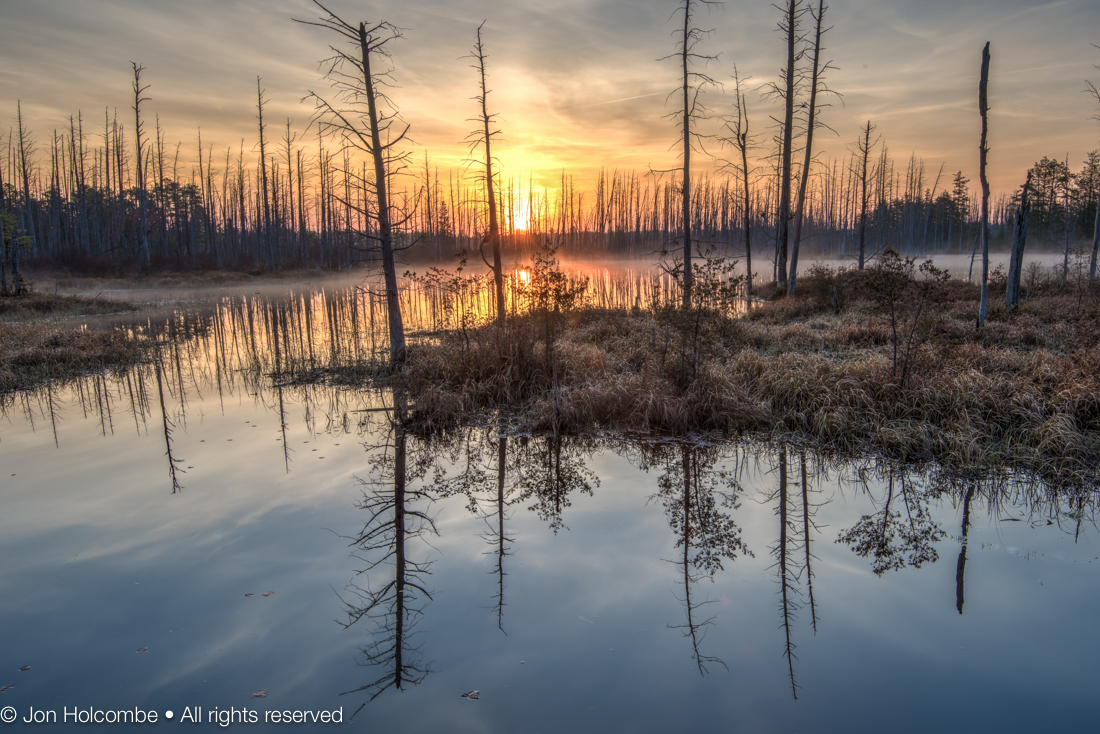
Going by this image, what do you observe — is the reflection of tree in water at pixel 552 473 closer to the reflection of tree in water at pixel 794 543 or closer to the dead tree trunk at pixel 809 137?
the reflection of tree in water at pixel 794 543

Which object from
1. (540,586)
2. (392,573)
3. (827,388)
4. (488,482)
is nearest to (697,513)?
(540,586)

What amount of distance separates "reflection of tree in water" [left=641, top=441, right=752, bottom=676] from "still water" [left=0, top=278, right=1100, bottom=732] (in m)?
0.03

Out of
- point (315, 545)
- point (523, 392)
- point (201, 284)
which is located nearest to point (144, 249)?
point (201, 284)

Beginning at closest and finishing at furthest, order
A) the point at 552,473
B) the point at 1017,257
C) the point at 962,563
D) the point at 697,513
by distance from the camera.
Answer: the point at 962,563, the point at 697,513, the point at 552,473, the point at 1017,257

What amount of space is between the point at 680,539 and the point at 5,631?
17.8ft

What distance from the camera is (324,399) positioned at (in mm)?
11055

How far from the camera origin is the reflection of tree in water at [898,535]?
4906 millimetres

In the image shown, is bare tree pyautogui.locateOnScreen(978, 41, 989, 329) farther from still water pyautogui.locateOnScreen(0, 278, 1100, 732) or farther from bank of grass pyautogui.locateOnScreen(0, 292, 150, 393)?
bank of grass pyautogui.locateOnScreen(0, 292, 150, 393)

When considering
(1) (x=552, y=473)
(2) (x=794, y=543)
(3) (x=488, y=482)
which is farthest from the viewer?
(1) (x=552, y=473)

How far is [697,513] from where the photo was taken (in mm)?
5945

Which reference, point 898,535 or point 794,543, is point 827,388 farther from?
point 794,543

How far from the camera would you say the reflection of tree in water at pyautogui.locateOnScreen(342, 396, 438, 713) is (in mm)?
3818

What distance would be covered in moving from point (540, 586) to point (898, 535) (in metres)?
3.50

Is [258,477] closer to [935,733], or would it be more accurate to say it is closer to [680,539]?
[680,539]
